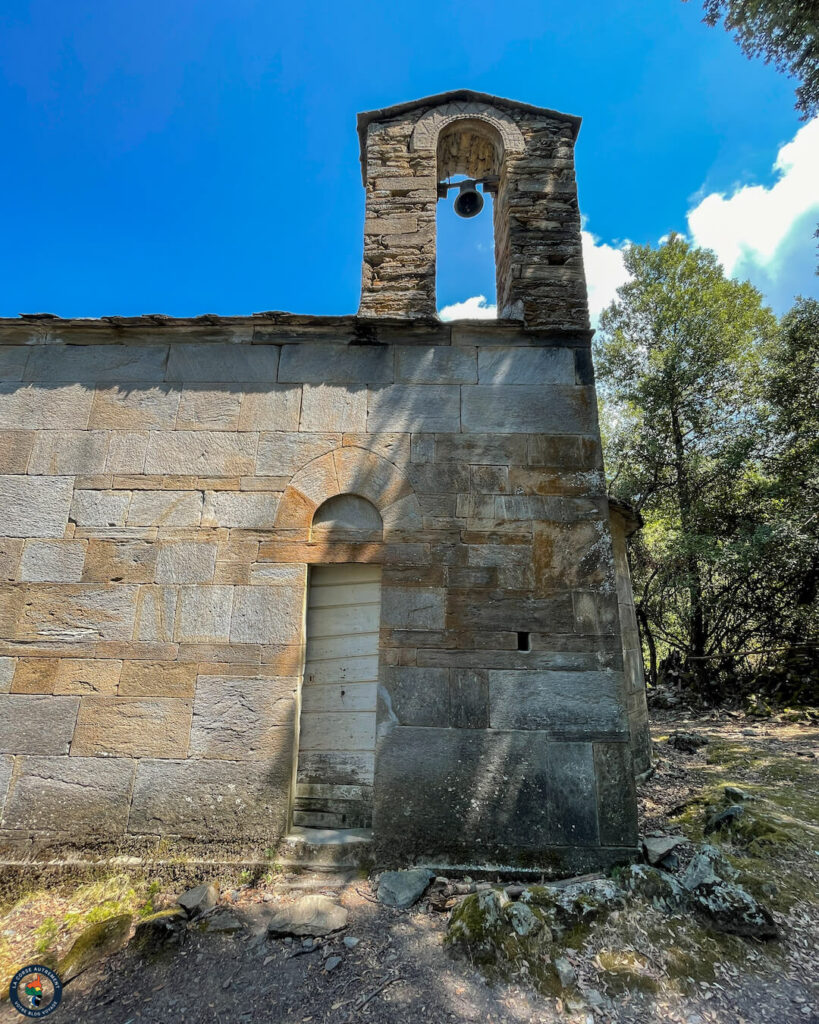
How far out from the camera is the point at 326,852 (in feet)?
11.6

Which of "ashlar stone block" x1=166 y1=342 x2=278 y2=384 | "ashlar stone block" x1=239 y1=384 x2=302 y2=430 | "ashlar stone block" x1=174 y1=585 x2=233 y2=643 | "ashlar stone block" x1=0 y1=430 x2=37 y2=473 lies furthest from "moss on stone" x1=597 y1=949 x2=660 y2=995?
"ashlar stone block" x1=0 y1=430 x2=37 y2=473

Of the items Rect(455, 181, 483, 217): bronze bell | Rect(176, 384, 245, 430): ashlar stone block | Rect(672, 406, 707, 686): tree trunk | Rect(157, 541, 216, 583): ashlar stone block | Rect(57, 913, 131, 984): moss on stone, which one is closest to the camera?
Rect(57, 913, 131, 984): moss on stone

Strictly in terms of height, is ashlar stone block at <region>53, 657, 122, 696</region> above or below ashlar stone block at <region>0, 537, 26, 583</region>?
below

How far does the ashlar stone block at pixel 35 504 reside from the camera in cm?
418

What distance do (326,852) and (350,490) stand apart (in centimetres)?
255

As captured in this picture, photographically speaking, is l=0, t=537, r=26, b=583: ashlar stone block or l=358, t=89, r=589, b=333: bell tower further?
l=358, t=89, r=589, b=333: bell tower

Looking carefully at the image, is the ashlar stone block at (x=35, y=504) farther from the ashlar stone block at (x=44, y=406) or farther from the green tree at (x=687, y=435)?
the green tree at (x=687, y=435)

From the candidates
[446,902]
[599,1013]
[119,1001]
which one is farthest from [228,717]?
[599,1013]

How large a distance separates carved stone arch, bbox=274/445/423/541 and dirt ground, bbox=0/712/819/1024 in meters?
2.44

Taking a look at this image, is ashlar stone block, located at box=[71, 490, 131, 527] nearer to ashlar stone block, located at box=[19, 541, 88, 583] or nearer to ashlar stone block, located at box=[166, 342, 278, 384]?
ashlar stone block, located at box=[19, 541, 88, 583]

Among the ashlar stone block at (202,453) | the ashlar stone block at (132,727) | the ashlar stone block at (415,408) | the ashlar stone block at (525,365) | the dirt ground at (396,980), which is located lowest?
the dirt ground at (396,980)

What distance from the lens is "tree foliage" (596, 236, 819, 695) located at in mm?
10469

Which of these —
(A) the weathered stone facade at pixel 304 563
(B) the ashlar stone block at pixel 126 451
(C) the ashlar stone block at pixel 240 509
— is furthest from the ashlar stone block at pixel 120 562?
(B) the ashlar stone block at pixel 126 451

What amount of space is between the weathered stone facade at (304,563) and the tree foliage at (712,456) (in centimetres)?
810
